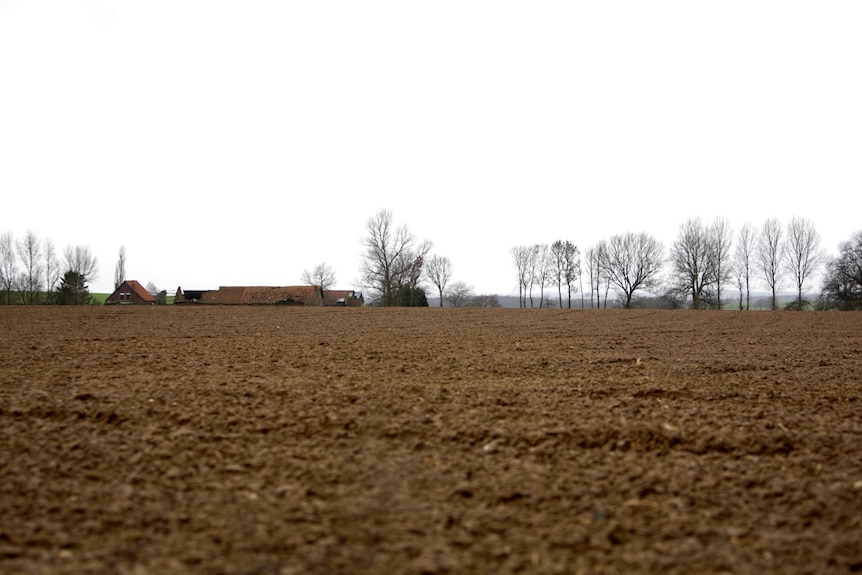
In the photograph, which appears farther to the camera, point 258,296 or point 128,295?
point 258,296

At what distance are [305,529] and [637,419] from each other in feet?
8.62

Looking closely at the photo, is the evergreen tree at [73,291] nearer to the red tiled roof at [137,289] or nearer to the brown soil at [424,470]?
the red tiled roof at [137,289]

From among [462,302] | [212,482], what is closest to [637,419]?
[212,482]

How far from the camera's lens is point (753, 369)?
21.4 ft

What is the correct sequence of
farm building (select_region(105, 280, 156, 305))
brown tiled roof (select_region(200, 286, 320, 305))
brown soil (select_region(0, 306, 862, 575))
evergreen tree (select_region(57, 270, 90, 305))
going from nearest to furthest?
brown soil (select_region(0, 306, 862, 575)) < evergreen tree (select_region(57, 270, 90, 305)) < farm building (select_region(105, 280, 156, 305)) < brown tiled roof (select_region(200, 286, 320, 305))

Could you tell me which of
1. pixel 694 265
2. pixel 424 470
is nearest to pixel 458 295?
pixel 694 265

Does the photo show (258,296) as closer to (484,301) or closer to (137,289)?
(137,289)

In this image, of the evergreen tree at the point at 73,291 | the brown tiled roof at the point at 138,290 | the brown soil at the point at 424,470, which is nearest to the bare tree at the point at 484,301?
the brown tiled roof at the point at 138,290

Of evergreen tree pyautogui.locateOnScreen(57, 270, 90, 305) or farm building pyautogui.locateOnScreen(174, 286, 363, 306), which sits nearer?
evergreen tree pyautogui.locateOnScreen(57, 270, 90, 305)

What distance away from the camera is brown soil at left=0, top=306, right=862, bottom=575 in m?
2.20

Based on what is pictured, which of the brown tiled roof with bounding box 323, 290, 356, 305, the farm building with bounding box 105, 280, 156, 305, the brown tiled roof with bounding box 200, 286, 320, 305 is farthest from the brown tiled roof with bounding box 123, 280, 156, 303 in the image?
the brown tiled roof with bounding box 323, 290, 356, 305

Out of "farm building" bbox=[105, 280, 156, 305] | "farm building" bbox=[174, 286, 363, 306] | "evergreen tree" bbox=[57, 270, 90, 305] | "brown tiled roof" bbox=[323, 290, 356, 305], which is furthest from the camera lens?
"brown tiled roof" bbox=[323, 290, 356, 305]

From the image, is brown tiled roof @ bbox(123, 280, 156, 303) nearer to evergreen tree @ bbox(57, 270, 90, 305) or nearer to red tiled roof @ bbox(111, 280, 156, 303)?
red tiled roof @ bbox(111, 280, 156, 303)

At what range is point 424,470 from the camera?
306 cm
